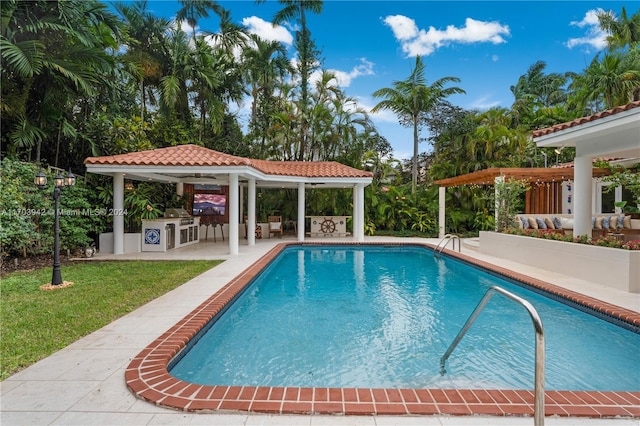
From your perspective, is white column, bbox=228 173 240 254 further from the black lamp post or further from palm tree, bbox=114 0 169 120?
palm tree, bbox=114 0 169 120

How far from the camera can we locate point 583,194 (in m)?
8.45

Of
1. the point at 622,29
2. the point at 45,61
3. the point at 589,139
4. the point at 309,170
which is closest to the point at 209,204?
the point at 309,170

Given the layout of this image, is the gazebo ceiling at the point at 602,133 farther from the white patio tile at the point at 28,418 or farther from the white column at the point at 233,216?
the white patio tile at the point at 28,418

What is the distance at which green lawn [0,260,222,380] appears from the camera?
12.6 feet

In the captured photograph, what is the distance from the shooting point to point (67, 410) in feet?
8.62

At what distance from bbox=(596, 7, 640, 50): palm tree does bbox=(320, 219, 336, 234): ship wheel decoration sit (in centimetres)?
1766

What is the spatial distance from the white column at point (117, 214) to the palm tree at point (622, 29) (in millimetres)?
24482

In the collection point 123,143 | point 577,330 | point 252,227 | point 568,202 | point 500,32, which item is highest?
point 500,32

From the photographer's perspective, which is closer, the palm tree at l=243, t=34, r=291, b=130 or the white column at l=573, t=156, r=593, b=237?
the white column at l=573, t=156, r=593, b=237

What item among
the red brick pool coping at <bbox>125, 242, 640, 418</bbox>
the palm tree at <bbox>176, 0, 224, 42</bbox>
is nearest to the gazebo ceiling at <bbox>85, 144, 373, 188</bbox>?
the red brick pool coping at <bbox>125, 242, 640, 418</bbox>

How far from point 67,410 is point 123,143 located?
12.4 m

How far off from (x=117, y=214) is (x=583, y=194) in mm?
13425

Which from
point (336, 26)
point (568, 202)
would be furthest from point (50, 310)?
point (568, 202)

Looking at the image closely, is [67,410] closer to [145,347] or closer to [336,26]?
[145,347]
